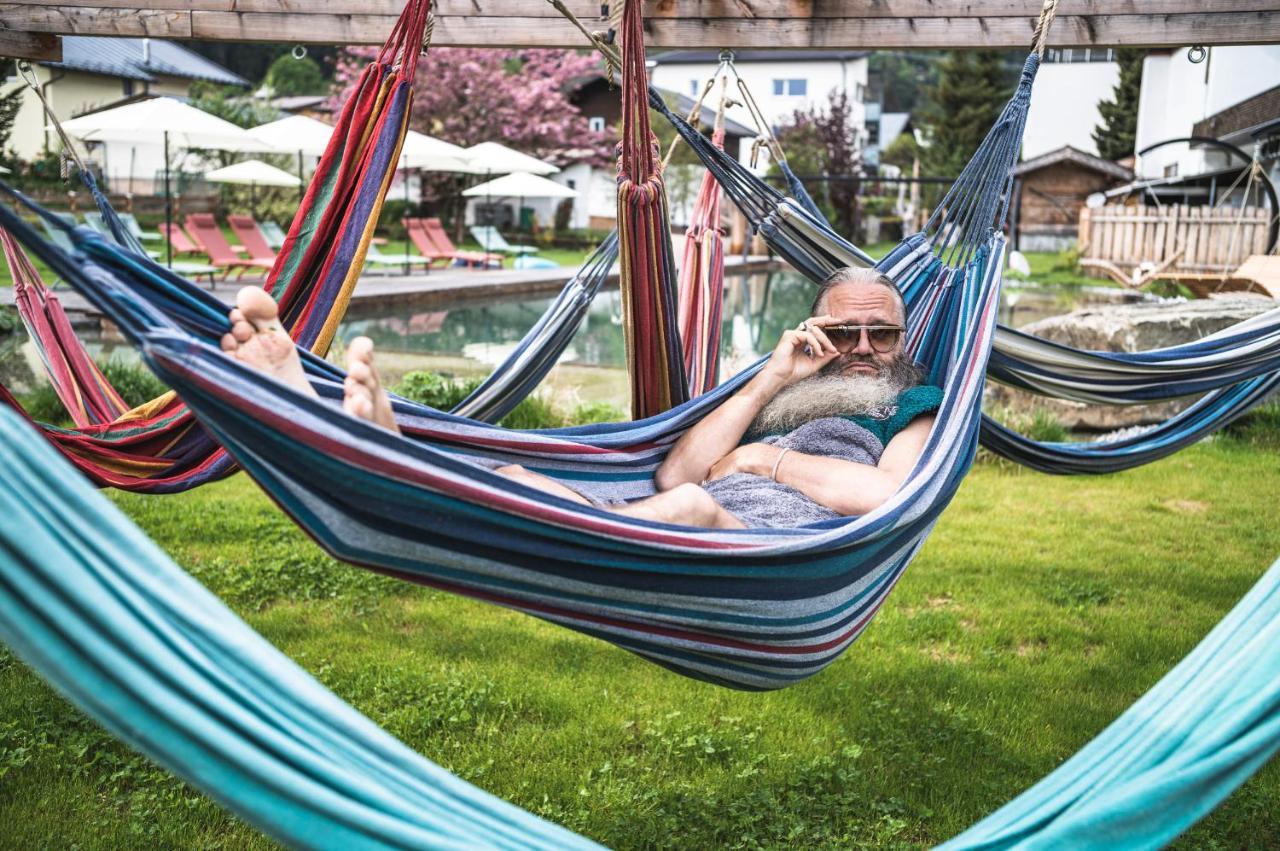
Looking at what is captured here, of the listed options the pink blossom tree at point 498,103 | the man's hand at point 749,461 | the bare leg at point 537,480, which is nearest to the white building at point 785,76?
the pink blossom tree at point 498,103

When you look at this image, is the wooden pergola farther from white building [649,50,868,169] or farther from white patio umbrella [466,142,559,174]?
white building [649,50,868,169]

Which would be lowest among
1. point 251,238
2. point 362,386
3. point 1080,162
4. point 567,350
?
point 567,350

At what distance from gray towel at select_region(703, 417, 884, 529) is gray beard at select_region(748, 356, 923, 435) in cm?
3

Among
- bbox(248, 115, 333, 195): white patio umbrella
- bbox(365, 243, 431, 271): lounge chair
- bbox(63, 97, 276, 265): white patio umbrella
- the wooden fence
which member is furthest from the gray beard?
bbox(365, 243, 431, 271): lounge chair

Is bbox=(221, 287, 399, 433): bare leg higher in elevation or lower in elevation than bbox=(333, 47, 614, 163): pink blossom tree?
lower

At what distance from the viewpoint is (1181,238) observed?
1078cm

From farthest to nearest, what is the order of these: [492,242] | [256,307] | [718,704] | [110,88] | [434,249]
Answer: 1. [110,88]
2. [492,242]
3. [434,249]
4. [718,704]
5. [256,307]

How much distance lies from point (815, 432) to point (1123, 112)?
25.3m

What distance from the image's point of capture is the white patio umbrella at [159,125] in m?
9.92

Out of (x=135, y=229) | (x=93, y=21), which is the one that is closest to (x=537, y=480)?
(x=93, y=21)

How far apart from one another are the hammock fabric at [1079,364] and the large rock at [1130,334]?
2.17 m

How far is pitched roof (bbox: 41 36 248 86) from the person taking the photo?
22.0 metres

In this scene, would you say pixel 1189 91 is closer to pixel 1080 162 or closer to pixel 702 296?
pixel 1080 162

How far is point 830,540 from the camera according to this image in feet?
4.94
